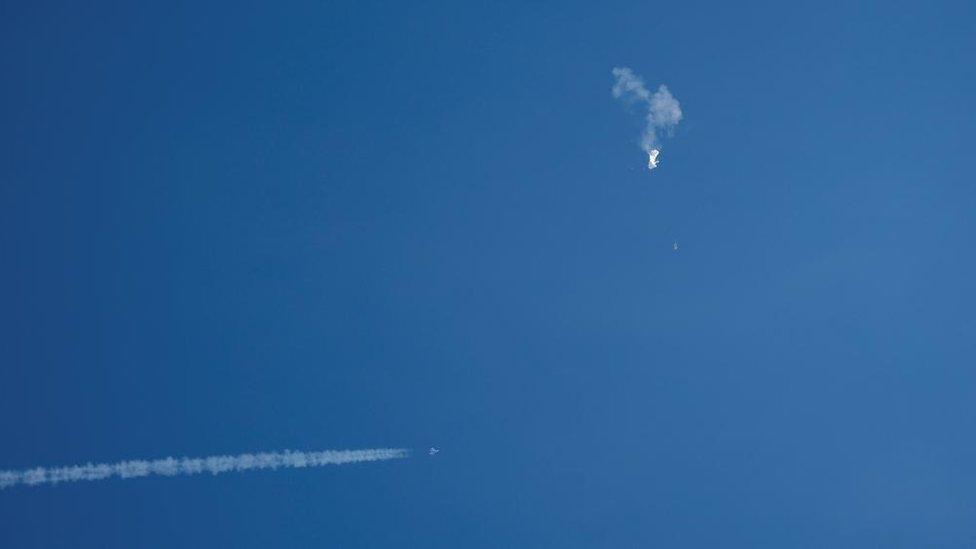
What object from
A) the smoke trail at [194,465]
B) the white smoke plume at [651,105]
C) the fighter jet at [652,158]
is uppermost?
the white smoke plume at [651,105]

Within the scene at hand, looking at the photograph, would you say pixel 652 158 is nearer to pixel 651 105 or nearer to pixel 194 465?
pixel 651 105

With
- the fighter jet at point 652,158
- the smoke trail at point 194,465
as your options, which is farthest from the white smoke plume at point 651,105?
the smoke trail at point 194,465

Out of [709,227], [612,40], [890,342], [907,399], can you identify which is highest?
[612,40]

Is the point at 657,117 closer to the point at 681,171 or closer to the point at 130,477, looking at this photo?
the point at 681,171

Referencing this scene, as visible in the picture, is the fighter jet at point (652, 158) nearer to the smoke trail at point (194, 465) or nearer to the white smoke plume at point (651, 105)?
the white smoke plume at point (651, 105)

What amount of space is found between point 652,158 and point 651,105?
384 millimetres

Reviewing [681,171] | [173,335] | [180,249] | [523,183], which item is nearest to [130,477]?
[173,335]

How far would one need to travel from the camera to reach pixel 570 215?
5.56 meters

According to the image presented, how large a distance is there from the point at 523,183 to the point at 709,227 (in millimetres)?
1436

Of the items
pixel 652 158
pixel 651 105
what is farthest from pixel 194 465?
pixel 651 105

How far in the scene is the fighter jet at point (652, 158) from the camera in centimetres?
555

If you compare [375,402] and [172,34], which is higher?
[172,34]

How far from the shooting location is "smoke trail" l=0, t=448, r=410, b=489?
4977 millimetres

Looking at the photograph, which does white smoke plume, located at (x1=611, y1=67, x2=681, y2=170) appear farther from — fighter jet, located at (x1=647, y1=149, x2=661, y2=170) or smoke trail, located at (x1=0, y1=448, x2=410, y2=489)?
smoke trail, located at (x1=0, y1=448, x2=410, y2=489)
